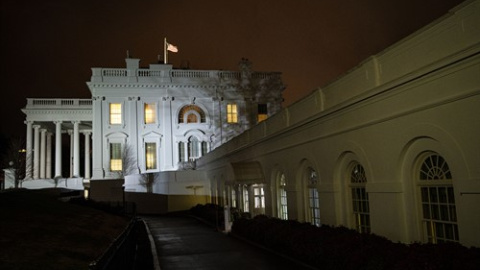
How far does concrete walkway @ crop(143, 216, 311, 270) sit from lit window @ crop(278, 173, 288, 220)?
2.47 meters

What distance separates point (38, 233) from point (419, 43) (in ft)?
42.9

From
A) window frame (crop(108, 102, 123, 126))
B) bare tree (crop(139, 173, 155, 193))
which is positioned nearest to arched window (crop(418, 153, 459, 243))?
bare tree (crop(139, 173, 155, 193))

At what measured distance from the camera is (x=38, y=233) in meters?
15.6

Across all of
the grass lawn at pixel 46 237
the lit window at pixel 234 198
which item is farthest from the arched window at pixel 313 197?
the lit window at pixel 234 198

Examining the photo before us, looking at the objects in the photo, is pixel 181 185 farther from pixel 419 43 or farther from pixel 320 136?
pixel 419 43

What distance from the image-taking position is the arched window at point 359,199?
14.5 meters

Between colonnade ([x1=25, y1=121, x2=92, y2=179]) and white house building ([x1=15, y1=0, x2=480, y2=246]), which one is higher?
colonnade ([x1=25, y1=121, x2=92, y2=179])

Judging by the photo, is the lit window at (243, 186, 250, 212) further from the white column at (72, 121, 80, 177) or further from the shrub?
A: the white column at (72, 121, 80, 177)

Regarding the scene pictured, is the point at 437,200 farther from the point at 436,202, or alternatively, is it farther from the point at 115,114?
the point at 115,114

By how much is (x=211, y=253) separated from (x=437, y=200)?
32.2 ft

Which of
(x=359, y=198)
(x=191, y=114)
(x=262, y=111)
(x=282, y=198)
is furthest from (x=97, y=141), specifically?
(x=359, y=198)

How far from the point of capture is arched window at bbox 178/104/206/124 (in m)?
55.0

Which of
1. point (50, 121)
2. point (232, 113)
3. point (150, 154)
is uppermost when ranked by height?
point (50, 121)

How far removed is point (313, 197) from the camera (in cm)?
1858
